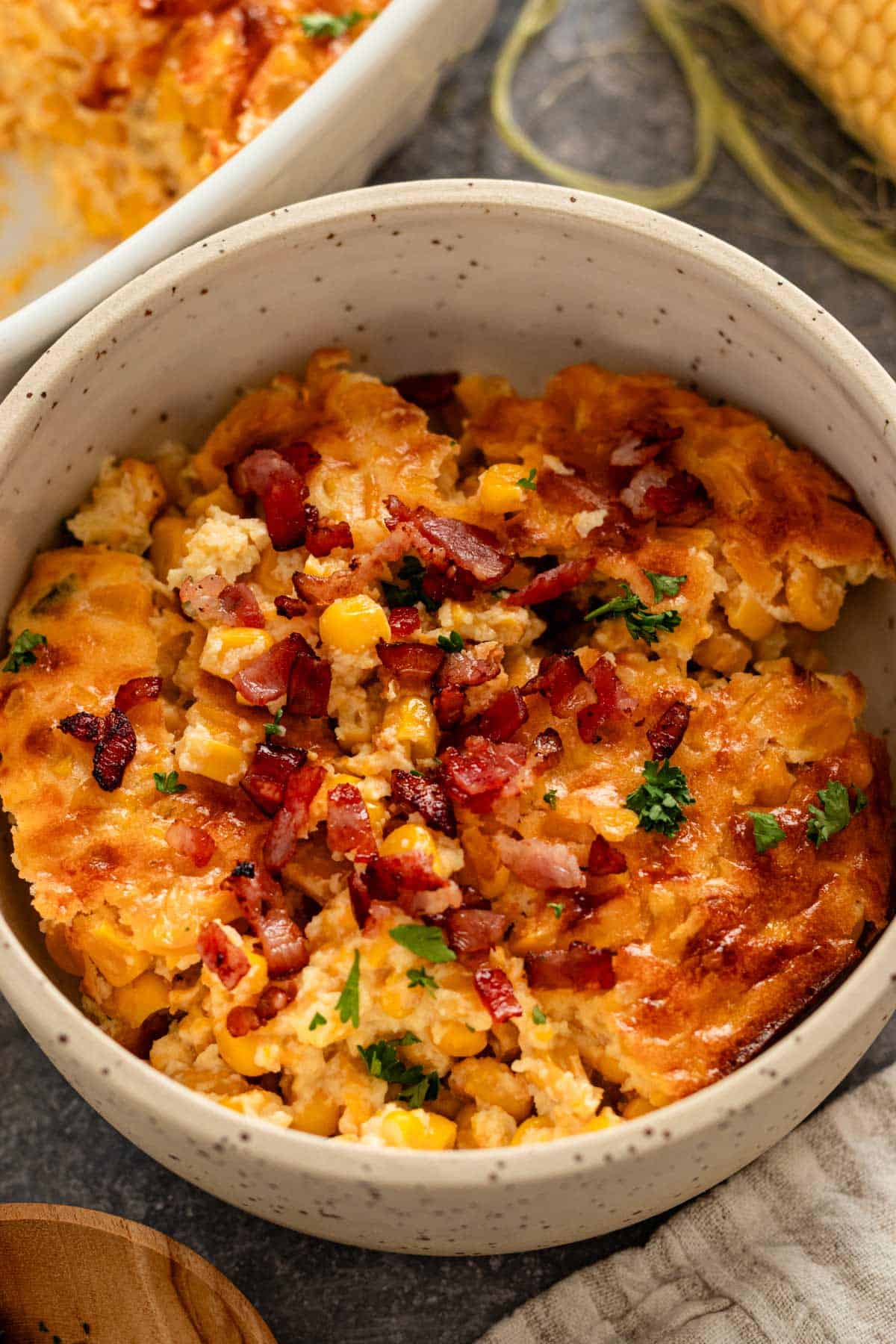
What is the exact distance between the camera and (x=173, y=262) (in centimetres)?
333

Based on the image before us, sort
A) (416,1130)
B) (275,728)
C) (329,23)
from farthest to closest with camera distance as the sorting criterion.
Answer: (329,23)
(275,728)
(416,1130)

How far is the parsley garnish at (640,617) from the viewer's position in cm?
329

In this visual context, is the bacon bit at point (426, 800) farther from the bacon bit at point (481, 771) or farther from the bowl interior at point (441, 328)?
the bowl interior at point (441, 328)

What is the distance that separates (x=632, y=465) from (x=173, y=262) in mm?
1180

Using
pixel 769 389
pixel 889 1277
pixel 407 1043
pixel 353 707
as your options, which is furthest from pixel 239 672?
pixel 889 1277

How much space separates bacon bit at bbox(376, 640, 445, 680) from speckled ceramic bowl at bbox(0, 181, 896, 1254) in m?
0.93

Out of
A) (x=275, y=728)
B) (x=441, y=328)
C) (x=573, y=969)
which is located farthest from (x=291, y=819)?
(x=441, y=328)

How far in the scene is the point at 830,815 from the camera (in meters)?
3.16

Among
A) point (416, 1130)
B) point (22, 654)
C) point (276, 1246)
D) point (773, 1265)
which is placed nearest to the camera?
point (416, 1130)

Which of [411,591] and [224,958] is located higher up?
[411,591]

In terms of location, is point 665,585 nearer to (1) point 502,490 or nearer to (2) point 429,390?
(1) point 502,490

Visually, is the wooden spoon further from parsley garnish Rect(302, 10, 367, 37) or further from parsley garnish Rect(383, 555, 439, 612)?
parsley garnish Rect(302, 10, 367, 37)

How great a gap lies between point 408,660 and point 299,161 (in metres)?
1.54

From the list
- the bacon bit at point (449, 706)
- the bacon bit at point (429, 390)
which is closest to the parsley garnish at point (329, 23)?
the bacon bit at point (429, 390)
